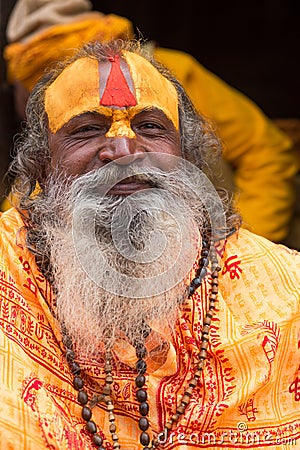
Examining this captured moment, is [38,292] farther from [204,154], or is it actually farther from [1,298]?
[204,154]

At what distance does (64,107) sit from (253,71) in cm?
456

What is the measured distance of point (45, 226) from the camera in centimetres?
301

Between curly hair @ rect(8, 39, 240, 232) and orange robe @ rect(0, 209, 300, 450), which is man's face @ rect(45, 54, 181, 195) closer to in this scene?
curly hair @ rect(8, 39, 240, 232)

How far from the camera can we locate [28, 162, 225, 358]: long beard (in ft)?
9.39

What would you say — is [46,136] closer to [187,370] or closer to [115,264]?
[115,264]

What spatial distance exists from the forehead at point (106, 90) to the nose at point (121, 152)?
12 cm

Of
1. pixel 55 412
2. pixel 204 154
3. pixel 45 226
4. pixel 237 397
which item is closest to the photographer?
pixel 55 412

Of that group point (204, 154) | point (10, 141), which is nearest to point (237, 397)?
point (204, 154)

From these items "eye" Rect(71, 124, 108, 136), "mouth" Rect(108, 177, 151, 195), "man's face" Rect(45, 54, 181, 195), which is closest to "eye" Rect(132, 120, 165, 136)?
"man's face" Rect(45, 54, 181, 195)

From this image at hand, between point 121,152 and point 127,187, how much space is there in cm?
12

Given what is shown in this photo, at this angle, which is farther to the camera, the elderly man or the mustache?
the mustache

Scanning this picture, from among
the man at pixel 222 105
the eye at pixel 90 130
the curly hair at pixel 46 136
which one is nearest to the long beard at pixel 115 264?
the eye at pixel 90 130

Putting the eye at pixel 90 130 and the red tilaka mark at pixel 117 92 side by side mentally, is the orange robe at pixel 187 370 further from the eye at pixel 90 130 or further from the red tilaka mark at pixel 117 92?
the red tilaka mark at pixel 117 92

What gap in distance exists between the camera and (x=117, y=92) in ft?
9.93
